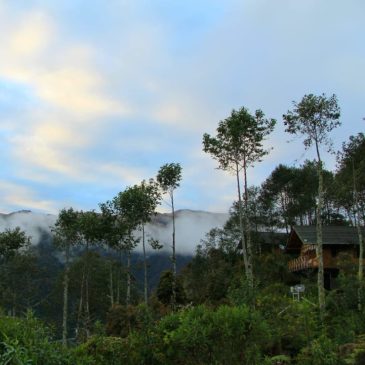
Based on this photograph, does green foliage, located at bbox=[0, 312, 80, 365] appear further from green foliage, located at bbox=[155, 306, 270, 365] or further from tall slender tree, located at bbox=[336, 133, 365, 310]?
tall slender tree, located at bbox=[336, 133, 365, 310]

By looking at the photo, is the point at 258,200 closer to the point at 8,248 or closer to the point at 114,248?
the point at 114,248

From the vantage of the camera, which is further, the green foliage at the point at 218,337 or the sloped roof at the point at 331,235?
the sloped roof at the point at 331,235

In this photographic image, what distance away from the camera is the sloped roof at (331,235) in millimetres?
32759

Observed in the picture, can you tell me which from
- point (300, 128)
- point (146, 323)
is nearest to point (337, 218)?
point (300, 128)

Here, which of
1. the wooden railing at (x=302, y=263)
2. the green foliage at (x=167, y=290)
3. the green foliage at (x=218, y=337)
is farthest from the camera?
the wooden railing at (x=302, y=263)

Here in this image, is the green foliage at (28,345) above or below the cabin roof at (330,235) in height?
below

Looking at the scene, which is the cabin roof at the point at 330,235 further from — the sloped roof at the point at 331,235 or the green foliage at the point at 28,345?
the green foliage at the point at 28,345

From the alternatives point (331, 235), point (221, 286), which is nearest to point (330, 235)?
point (331, 235)

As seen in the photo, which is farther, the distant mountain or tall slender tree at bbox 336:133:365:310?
the distant mountain

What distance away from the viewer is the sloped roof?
32.8m

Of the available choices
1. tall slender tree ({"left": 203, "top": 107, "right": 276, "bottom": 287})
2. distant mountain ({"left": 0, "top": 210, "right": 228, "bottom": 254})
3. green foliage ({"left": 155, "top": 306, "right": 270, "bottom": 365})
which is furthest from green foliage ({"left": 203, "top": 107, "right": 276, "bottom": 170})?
distant mountain ({"left": 0, "top": 210, "right": 228, "bottom": 254})

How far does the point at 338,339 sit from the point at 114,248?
29.7 metres

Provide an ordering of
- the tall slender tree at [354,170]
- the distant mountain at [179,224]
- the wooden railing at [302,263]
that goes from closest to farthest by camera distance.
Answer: the tall slender tree at [354,170]
the wooden railing at [302,263]
the distant mountain at [179,224]

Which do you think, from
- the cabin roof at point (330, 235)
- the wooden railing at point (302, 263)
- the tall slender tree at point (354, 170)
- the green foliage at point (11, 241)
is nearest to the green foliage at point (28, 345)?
the tall slender tree at point (354, 170)
